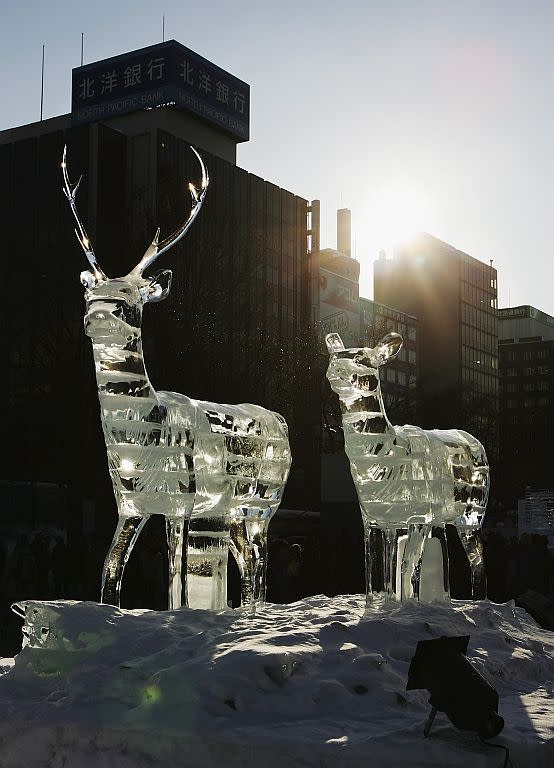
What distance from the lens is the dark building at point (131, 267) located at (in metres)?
18.0

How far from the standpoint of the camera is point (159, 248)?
22.8 ft

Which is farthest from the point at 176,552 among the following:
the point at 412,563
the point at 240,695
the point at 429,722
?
the point at 429,722

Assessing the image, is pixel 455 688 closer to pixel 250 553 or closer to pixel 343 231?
pixel 250 553

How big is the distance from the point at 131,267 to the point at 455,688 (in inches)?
592

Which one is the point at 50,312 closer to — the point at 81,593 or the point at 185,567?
the point at 81,593

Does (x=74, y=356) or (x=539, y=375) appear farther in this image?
(x=539, y=375)

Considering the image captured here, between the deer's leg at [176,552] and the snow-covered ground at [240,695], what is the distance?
1.88ft

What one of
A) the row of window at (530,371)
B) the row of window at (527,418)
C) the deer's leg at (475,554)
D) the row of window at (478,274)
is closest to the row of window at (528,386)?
the row of window at (530,371)

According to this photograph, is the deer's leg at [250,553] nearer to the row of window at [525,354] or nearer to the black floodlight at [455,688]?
the black floodlight at [455,688]

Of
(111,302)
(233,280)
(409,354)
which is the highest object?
(409,354)

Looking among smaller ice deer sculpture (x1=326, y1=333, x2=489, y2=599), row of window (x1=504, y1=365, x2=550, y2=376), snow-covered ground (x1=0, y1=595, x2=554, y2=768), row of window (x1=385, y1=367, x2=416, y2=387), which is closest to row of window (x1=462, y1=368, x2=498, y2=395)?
row of window (x1=385, y1=367, x2=416, y2=387)

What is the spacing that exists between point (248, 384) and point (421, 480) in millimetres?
11452

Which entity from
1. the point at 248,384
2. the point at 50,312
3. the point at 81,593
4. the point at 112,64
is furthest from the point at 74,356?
the point at 112,64

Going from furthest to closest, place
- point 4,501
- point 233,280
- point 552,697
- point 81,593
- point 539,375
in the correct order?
point 539,375 → point 4,501 → point 233,280 → point 81,593 → point 552,697
